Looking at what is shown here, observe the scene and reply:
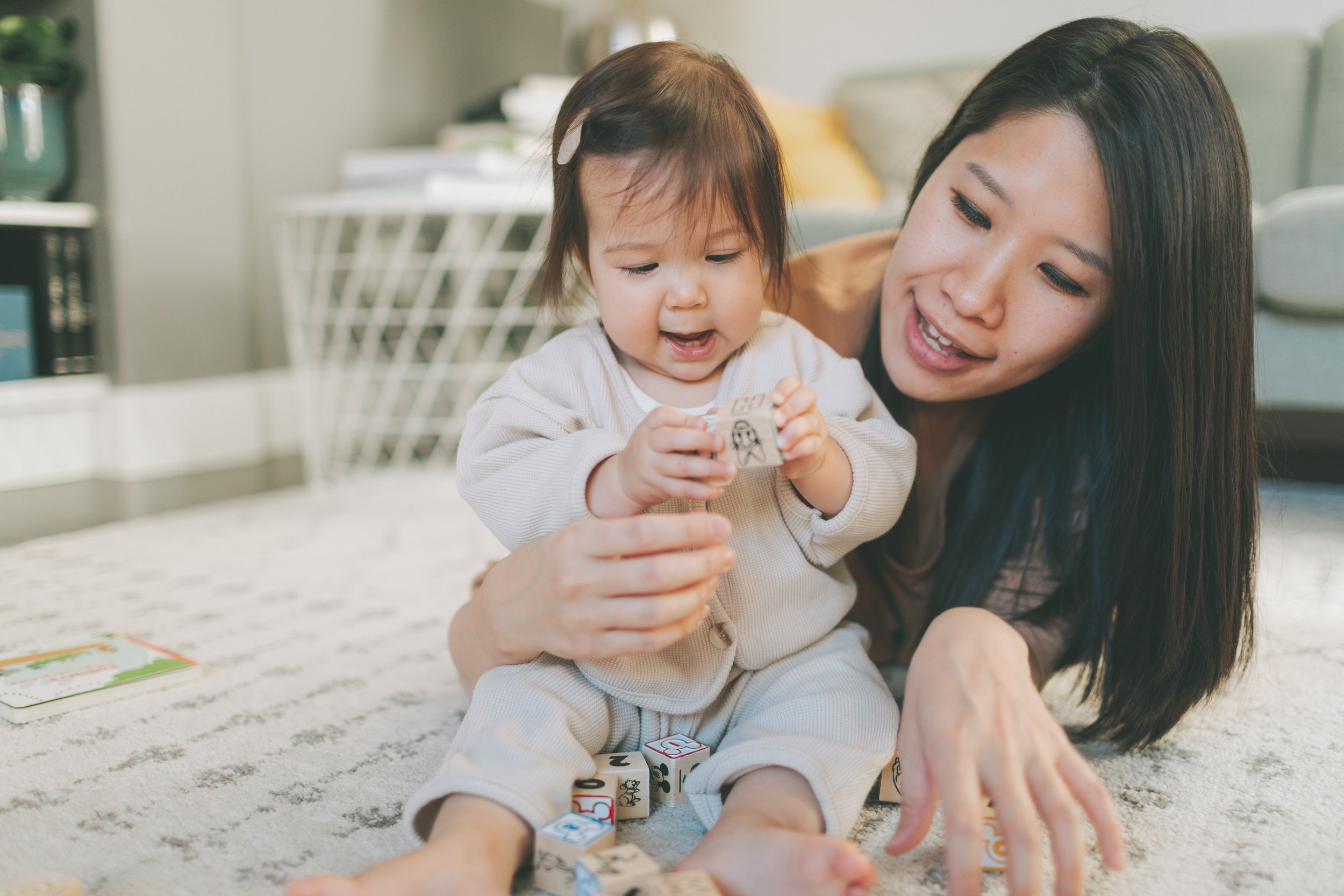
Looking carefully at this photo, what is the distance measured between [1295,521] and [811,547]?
4.49 ft

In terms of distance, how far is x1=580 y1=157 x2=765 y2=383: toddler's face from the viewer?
0.78 meters

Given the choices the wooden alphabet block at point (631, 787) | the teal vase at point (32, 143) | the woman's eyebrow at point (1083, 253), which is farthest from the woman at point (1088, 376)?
the teal vase at point (32, 143)

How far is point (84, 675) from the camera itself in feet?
3.24

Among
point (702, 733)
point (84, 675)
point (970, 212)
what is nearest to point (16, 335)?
point (84, 675)

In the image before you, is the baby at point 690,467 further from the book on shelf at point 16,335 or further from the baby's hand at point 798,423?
the book on shelf at point 16,335

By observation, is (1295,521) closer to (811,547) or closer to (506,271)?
(811,547)

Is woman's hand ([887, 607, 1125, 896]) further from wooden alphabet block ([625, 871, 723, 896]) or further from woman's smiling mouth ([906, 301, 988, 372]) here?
woman's smiling mouth ([906, 301, 988, 372])

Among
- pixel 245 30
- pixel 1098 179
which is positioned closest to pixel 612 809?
pixel 1098 179

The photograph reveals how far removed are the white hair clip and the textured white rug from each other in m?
0.53

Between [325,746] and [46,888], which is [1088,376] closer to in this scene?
[325,746]

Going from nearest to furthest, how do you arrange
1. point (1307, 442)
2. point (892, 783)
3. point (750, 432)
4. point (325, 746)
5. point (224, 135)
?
point (750, 432)
point (892, 783)
point (325, 746)
point (1307, 442)
point (224, 135)

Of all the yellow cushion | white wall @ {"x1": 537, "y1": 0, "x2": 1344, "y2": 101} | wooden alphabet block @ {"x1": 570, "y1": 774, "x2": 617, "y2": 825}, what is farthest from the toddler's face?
white wall @ {"x1": 537, "y1": 0, "x2": 1344, "y2": 101}

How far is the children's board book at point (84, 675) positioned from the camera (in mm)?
925

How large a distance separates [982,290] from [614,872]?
55 cm
